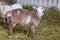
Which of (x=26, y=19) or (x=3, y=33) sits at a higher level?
(x=26, y=19)

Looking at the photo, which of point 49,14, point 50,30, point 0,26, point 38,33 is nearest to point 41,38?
point 38,33

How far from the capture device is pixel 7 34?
17.4 ft

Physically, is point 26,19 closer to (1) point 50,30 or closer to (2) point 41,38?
(2) point 41,38

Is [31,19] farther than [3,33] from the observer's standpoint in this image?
No

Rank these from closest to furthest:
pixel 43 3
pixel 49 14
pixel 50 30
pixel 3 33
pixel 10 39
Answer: pixel 10 39 < pixel 3 33 < pixel 50 30 < pixel 49 14 < pixel 43 3

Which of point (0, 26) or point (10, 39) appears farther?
point (0, 26)

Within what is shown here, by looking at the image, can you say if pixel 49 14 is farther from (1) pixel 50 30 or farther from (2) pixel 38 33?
(2) pixel 38 33

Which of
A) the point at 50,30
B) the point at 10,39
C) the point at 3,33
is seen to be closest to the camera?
the point at 10,39

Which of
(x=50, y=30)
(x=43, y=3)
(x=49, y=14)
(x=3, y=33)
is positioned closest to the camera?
(x=3, y=33)

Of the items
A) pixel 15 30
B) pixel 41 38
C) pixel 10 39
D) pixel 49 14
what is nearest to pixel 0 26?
pixel 15 30

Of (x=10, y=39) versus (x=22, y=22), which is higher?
(x=22, y=22)

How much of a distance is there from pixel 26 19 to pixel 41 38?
676 mm

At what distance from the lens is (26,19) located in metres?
5.01

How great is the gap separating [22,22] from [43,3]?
306cm
